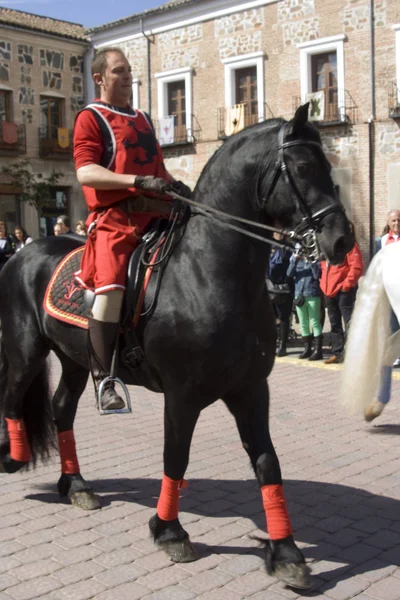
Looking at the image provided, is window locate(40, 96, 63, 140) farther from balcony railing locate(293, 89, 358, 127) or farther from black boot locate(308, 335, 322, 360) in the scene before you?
black boot locate(308, 335, 322, 360)

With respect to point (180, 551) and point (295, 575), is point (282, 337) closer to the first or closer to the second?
point (180, 551)

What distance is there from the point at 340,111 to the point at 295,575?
22655 mm

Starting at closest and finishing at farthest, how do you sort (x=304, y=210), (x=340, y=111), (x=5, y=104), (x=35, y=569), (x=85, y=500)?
(x=304, y=210) < (x=35, y=569) < (x=85, y=500) < (x=340, y=111) < (x=5, y=104)

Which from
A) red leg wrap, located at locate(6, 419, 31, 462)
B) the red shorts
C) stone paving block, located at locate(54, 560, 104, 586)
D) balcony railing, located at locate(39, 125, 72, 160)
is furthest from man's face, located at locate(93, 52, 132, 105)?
balcony railing, located at locate(39, 125, 72, 160)

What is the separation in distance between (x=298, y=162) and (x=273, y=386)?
5.80 metres

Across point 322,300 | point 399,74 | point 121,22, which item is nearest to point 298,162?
point 322,300

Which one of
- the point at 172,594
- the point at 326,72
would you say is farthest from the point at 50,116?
the point at 172,594

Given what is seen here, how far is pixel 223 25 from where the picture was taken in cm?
2756

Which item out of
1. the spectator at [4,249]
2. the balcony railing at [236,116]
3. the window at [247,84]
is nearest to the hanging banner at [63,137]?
the balcony railing at [236,116]

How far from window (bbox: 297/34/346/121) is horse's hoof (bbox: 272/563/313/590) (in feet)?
73.5

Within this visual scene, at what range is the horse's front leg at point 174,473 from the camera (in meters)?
3.86

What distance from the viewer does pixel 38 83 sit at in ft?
102

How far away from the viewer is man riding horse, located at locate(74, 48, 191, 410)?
4.00 metres

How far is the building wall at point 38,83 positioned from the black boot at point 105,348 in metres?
27.7
